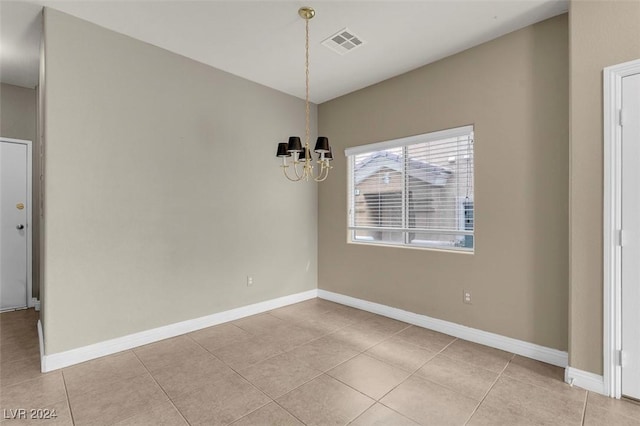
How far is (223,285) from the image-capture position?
12.3ft

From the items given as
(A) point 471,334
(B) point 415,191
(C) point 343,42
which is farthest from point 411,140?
(A) point 471,334

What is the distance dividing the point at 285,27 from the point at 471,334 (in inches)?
139

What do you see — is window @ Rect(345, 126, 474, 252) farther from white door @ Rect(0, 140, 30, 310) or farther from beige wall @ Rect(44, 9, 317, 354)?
white door @ Rect(0, 140, 30, 310)

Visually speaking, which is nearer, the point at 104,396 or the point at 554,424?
the point at 554,424

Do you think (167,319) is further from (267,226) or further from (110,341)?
(267,226)

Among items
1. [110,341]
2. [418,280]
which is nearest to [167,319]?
[110,341]

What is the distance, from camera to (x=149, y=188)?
318 centimetres

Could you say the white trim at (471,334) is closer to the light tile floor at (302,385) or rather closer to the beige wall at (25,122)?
the light tile floor at (302,385)

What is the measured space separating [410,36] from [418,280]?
259 cm

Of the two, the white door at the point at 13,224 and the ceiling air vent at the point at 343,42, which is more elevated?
the ceiling air vent at the point at 343,42

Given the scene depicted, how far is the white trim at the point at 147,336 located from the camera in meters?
2.63

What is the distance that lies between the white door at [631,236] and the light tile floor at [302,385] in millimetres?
273

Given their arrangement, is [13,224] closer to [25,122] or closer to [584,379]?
[25,122]

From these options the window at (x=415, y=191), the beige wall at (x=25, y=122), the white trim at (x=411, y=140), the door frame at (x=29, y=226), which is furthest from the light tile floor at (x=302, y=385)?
the white trim at (x=411, y=140)
